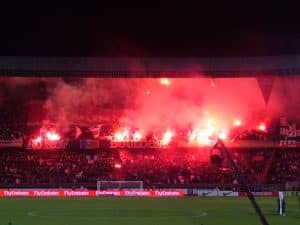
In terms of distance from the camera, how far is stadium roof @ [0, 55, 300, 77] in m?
46.4

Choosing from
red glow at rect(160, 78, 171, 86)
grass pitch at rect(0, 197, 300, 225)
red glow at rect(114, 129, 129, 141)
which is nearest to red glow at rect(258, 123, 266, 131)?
red glow at rect(160, 78, 171, 86)

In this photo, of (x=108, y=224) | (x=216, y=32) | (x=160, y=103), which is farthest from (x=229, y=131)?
(x=108, y=224)

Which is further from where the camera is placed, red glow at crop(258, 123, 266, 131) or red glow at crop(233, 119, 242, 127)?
red glow at crop(233, 119, 242, 127)

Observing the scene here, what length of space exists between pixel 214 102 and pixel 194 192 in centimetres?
1259

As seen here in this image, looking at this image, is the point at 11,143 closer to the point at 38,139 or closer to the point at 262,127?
the point at 38,139

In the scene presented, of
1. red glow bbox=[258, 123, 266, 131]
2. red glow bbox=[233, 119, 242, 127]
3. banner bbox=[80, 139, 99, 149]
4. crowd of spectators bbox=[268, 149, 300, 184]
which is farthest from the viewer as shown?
red glow bbox=[233, 119, 242, 127]

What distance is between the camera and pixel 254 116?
183 feet

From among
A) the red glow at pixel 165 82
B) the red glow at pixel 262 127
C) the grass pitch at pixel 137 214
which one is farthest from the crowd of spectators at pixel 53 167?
the grass pitch at pixel 137 214

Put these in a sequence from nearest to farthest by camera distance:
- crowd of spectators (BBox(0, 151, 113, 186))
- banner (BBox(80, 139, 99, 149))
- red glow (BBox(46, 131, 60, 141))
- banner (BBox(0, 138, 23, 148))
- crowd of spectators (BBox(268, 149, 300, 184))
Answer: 1. crowd of spectators (BBox(0, 151, 113, 186))
2. crowd of spectators (BBox(268, 149, 300, 184))
3. banner (BBox(0, 138, 23, 148))
4. red glow (BBox(46, 131, 60, 141))
5. banner (BBox(80, 139, 99, 149))

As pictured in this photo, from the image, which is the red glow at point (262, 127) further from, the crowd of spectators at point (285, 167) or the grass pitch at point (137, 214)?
the grass pitch at point (137, 214)

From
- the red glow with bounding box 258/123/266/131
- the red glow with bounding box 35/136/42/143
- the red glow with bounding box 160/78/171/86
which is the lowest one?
the red glow with bounding box 35/136/42/143

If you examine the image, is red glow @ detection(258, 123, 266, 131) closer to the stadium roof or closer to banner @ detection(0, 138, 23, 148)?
the stadium roof

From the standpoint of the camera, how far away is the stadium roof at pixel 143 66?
152 ft

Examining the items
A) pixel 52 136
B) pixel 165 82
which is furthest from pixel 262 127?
pixel 52 136
